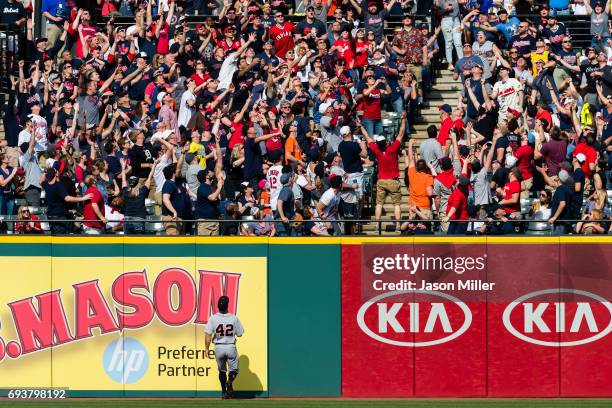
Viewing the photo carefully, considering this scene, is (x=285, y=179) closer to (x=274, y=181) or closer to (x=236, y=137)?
(x=274, y=181)

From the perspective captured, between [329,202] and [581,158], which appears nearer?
[329,202]

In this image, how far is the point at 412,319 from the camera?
24031 mm

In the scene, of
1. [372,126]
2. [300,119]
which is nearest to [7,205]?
[300,119]

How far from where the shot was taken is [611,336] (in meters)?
23.9

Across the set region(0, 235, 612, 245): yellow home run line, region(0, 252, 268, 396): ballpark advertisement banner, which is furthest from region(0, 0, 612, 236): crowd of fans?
region(0, 252, 268, 396): ballpark advertisement banner

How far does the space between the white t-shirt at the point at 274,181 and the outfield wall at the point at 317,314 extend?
2.66 meters

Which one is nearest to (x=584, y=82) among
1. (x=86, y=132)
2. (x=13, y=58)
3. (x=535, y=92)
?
(x=535, y=92)

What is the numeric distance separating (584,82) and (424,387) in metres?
8.57

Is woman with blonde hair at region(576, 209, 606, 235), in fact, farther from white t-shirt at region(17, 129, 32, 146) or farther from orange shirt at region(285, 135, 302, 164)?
white t-shirt at region(17, 129, 32, 146)

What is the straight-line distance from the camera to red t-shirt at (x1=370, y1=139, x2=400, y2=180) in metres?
26.6

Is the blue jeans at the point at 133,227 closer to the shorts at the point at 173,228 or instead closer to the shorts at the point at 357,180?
the shorts at the point at 173,228

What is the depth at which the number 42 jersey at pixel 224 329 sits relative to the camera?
77.4ft

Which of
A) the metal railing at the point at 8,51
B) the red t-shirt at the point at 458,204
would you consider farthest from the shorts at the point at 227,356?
the metal railing at the point at 8,51

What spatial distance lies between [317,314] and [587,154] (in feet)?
19.5
